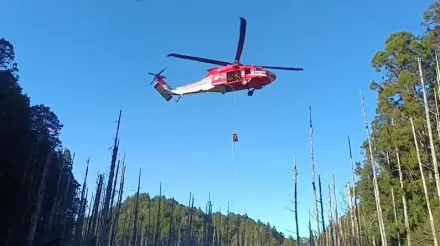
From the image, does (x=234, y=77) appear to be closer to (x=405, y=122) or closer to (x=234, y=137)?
(x=234, y=137)

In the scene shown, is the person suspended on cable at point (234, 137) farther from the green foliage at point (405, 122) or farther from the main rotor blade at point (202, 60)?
the green foliage at point (405, 122)

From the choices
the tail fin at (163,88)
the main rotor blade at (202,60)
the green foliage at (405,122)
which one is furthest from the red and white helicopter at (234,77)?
the green foliage at (405,122)

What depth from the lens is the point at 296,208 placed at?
822 inches

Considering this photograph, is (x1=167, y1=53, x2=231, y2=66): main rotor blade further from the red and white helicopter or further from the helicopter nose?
the helicopter nose

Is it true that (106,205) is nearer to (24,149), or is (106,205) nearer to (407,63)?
(24,149)

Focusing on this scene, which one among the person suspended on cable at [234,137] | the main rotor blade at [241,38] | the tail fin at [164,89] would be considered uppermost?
the tail fin at [164,89]

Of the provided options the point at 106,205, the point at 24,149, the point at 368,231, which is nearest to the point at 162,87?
the point at 24,149

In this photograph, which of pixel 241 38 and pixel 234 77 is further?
pixel 234 77

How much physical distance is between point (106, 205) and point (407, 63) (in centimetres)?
1865

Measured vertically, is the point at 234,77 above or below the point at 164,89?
below

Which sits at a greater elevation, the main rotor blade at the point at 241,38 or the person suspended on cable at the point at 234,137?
the main rotor blade at the point at 241,38

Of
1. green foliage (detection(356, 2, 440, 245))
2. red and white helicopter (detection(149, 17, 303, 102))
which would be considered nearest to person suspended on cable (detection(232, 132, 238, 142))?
red and white helicopter (detection(149, 17, 303, 102))

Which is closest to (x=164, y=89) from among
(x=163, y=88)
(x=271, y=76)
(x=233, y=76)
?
(x=163, y=88)

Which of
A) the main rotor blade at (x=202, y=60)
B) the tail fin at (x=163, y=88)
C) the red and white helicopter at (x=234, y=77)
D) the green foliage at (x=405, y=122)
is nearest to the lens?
the main rotor blade at (x=202, y=60)
